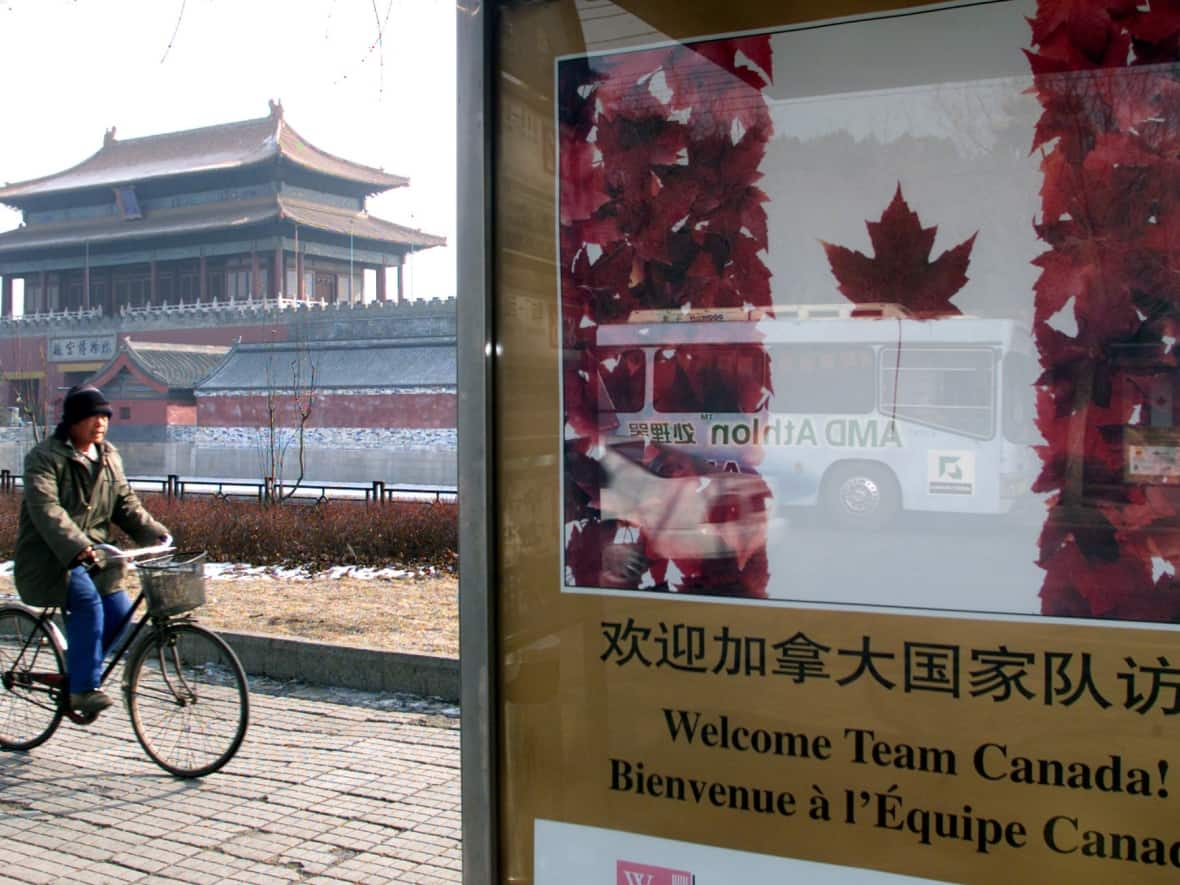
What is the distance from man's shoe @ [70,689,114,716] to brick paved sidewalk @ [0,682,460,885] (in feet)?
0.80

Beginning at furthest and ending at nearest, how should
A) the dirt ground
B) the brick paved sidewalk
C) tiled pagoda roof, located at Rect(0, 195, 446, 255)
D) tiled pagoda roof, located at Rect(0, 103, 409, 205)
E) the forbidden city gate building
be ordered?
1. tiled pagoda roof, located at Rect(0, 103, 409, 205)
2. tiled pagoda roof, located at Rect(0, 195, 446, 255)
3. the forbidden city gate building
4. the dirt ground
5. the brick paved sidewalk

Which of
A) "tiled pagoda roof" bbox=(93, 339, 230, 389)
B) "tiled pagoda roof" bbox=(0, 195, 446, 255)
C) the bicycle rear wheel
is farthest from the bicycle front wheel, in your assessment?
"tiled pagoda roof" bbox=(0, 195, 446, 255)

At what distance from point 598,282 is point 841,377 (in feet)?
1.53

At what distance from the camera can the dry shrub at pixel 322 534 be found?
11.7 m

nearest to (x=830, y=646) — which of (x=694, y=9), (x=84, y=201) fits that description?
(x=694, y=9)

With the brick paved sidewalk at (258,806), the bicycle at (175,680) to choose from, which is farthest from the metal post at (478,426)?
the bicycle at (175,680)

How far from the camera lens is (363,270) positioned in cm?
5025

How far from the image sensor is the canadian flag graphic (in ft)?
7.27

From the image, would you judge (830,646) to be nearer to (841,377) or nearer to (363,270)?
(841,377)

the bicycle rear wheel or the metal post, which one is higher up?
the metal post

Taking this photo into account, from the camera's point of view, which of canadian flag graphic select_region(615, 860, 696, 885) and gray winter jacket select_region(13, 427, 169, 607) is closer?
canadian flag graphic select_region(615, 860, 696, 885)

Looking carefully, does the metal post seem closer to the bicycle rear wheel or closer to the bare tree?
the bicycle rear wheel

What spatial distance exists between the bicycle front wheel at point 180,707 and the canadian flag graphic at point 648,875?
3027 mm

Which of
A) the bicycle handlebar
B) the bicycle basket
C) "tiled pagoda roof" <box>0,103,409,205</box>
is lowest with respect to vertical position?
the bicycle basket
